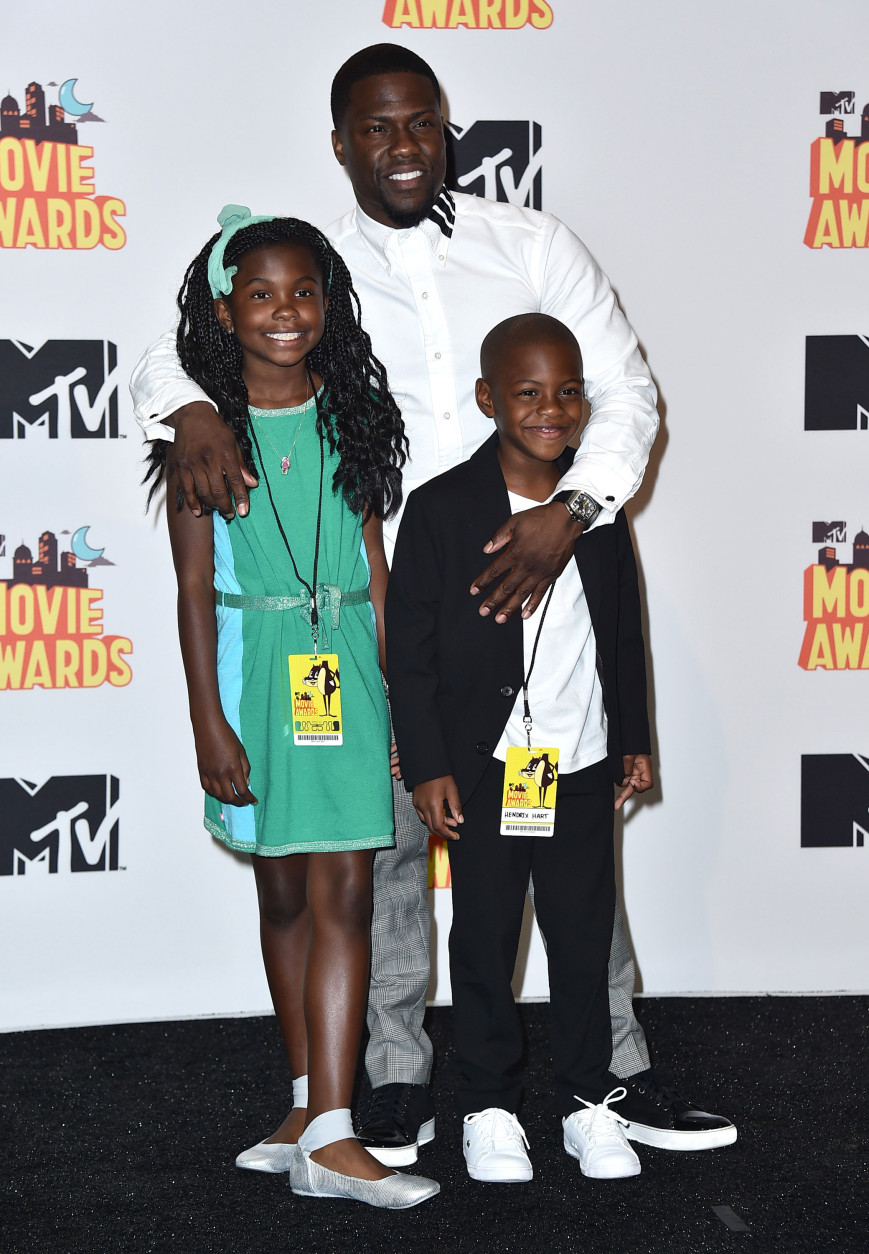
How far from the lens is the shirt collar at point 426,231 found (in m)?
2.20

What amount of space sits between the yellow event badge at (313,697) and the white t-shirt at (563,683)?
0.29 metres

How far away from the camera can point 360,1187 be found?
1893mm

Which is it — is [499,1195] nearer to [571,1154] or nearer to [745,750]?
[571,1154]

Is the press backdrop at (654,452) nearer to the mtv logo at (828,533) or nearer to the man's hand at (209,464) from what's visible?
the mtv logo at (828,533)

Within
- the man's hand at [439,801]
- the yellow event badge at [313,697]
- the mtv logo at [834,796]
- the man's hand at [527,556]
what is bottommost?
the mtv logo at [834,796]

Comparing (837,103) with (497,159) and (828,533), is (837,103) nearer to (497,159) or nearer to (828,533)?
(497,159)

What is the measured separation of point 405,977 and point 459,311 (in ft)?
4.01

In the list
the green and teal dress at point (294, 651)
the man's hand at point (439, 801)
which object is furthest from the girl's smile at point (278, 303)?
the man's hand at point (439, 801)

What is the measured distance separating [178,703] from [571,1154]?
129cm

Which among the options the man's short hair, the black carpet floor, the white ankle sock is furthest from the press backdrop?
the white ankle sock

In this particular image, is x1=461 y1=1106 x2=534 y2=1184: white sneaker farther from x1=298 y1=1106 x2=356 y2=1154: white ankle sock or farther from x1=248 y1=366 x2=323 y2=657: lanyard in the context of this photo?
x1=248 y1=366 x2=323 y2=657: lanyard

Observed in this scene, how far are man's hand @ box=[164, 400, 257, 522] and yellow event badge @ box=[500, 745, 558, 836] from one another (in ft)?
1.95

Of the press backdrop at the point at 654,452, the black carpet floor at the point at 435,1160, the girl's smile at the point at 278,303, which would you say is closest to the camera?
the black carpet floor at the point at 435,1160

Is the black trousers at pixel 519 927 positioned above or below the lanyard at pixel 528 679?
below
